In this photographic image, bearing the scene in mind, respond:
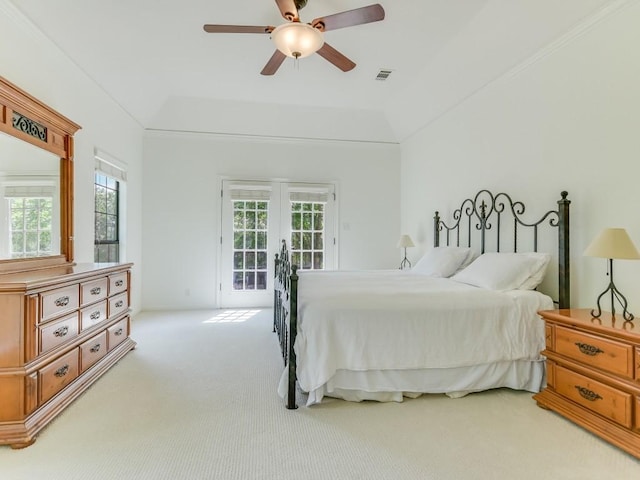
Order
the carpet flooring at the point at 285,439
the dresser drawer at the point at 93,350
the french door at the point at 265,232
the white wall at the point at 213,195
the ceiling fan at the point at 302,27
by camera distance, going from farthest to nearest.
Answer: the french door at the point at 265,232, the white wall at the point at 213,195, the dresser drawer at the point at 93,350, the ceiling fan at the point at 302,27, the carpet flooring at the point at 285,439

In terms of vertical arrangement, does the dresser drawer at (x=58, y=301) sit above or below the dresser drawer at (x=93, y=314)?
above

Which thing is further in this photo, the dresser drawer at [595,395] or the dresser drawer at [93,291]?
the dresser drawer at [93,291]

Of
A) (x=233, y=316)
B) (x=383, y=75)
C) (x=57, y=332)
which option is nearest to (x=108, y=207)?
(x=233, y=316)

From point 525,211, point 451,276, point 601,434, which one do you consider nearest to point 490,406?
point 601,434

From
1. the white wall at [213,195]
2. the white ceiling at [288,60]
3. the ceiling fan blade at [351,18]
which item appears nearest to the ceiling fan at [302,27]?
the ceiling fan blade at [351,18]

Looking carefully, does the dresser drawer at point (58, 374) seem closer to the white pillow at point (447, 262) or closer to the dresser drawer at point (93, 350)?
the dresser drawer at point (93, 350)

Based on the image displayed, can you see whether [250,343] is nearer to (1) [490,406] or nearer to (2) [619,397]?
(1) [490,406]

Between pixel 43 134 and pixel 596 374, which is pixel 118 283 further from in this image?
pixel 596 374

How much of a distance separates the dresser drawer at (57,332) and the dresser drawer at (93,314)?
0.40ft

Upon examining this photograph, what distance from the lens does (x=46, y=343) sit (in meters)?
2.12

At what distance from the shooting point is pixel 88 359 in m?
2.65

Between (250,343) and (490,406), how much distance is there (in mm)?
2386

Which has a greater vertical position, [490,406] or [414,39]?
[414,39]

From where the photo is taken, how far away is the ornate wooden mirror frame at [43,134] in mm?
2398
